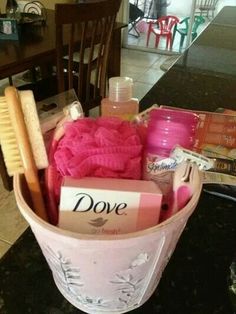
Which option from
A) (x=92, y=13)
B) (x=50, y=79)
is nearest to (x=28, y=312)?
(x=92, y=13)

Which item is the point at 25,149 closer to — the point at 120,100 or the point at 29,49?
the point at 120,100

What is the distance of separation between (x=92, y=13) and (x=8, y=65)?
42 centimetres

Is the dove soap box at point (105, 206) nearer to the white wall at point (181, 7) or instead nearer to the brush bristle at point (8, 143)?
the brush bristle at point (8, 143)

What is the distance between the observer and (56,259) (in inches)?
10.4

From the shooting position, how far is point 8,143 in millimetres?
266

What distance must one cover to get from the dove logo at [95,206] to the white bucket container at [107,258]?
0.03m

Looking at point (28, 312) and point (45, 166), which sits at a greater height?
point (45, 166)

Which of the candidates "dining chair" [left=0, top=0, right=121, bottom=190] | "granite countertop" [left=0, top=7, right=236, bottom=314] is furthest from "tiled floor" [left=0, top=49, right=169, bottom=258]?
"granite countertop" [left=0, top=7, right=236, bottom=314]

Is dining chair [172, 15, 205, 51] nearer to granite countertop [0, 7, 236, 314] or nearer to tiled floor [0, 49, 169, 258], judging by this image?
tiled floor [0, 49, 169, 258]

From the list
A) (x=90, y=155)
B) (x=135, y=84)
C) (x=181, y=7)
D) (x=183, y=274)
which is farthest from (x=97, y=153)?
(x=181, y=7)

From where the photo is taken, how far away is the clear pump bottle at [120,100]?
0.44m

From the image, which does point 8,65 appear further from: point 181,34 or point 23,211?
point 181,34

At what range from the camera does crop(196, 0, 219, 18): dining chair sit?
10.5ft

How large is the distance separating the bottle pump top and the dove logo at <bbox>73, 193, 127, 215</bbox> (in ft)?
0.77
